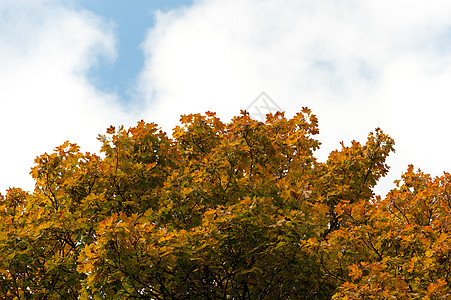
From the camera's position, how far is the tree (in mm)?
10562

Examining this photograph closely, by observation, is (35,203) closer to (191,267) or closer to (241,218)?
(191,267)

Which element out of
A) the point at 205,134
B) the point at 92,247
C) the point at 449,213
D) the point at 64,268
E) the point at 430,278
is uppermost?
the point at 205,134

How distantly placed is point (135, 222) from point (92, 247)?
100 cm

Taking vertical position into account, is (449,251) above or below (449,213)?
below

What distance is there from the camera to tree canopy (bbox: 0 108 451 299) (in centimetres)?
1040

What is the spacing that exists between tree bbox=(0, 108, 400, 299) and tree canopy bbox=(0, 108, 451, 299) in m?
0.03

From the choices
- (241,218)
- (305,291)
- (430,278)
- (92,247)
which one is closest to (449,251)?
(430,278)

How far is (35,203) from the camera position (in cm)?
1412

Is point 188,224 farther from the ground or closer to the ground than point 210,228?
farther from the ground

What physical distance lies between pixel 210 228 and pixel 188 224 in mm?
1817

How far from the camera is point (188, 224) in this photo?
12375 millimetres

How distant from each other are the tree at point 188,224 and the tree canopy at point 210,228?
1.3 inches

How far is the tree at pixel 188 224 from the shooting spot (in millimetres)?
10562

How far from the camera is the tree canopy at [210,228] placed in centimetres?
1040
